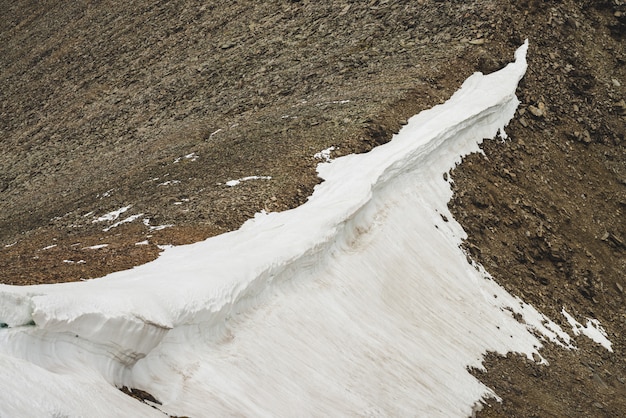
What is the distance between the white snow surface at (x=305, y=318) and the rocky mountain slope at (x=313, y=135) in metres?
0.81

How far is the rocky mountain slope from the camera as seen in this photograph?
16.7 metres

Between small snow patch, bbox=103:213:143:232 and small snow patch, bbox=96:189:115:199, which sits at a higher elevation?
small snow patch, bbox=103:213:143:232

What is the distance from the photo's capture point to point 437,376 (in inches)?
546

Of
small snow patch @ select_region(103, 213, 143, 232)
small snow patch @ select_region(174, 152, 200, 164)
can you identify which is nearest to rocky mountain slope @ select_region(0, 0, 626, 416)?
small snow patch @ select_region(174, 152, 200, 164)

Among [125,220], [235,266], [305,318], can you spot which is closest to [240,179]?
[125,220]

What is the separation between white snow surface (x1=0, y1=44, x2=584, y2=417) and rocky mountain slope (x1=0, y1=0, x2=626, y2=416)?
81 cm

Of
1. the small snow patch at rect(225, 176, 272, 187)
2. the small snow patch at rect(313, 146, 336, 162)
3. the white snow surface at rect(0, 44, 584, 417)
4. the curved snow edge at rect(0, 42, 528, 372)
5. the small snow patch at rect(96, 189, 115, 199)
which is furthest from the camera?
the small snow patch at rect(96, 189, 115, 199)

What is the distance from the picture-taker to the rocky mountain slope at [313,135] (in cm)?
1672

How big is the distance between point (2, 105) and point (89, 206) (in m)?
16.4

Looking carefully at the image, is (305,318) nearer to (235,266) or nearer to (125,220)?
(235,266)

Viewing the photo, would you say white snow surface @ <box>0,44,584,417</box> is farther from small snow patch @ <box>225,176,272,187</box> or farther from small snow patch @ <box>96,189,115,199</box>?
small snow patch @ <box>96,189,115,199</box>

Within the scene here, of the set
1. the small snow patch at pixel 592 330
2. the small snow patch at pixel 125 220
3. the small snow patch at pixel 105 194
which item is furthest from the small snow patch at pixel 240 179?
the small snow patch at pixel 592 330

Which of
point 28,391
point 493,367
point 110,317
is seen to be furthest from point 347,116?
point 28,391

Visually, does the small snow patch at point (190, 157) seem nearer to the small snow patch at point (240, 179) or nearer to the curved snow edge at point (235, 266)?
the small snow patch at point (240, 179)
